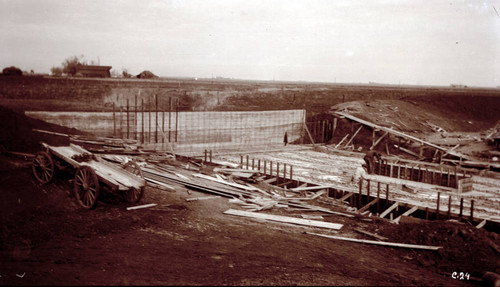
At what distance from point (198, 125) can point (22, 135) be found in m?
10.2

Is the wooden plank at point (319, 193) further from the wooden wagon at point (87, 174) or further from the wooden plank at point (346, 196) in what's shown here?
the wooden wagon at point (87, 174)

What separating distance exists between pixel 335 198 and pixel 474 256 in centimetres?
570

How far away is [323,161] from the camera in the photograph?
19656mm

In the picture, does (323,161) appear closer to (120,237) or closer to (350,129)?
(350,129)

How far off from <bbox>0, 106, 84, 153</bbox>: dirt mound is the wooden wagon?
269 centimetres

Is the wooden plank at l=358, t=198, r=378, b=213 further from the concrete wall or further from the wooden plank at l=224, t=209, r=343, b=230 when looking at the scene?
the concrete wall

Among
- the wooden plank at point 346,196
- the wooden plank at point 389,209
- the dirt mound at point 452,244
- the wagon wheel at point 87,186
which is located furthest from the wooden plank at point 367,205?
the wagon wheel at point 87,186

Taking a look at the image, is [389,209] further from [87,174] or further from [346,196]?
[87,174]

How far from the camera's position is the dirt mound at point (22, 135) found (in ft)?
41.5


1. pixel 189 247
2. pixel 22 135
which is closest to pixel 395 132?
pixel 189 247

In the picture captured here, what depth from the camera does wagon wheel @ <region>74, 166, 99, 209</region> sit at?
884 centimetres

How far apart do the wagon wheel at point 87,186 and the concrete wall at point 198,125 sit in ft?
32.3

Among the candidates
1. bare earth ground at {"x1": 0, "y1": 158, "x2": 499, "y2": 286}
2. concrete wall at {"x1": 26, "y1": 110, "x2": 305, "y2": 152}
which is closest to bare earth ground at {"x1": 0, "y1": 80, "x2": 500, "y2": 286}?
bare earth ground at {"x1": 0, "y1": 158, "x2": 499, "y2": 286}

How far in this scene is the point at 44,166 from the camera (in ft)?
32.5
